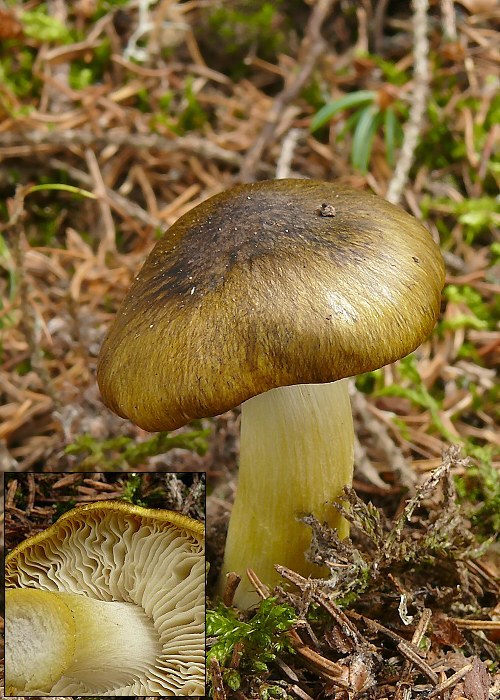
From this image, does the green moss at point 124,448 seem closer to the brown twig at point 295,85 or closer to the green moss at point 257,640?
the green moss at point 257,640

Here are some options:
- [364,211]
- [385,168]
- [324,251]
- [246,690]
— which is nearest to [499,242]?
[385,168]

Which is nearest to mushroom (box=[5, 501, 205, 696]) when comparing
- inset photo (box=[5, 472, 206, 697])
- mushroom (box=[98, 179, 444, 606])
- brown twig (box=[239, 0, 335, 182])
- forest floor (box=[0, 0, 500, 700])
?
inset photo (box=[5, 472, 206, 697])

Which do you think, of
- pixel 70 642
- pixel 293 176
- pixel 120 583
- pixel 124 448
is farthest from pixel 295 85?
pixel 70 642

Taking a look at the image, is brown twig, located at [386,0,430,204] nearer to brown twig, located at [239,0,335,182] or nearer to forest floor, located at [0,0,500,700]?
forest floor, located at [0,0,500,700]

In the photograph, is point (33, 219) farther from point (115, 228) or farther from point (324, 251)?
point (324, 251)

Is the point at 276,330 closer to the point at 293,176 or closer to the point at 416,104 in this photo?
the point at 293,176

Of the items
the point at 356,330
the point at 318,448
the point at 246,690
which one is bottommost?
the point at 246,690
